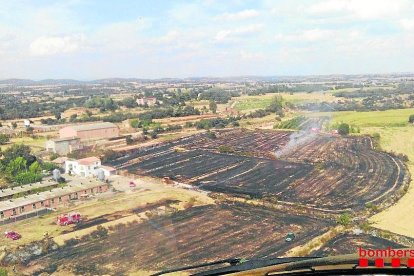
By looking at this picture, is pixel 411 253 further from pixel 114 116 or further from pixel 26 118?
pixel 26 118

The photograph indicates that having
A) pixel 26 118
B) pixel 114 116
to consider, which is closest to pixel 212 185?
pixel 114 116

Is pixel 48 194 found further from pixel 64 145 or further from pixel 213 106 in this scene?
pixel 213 106

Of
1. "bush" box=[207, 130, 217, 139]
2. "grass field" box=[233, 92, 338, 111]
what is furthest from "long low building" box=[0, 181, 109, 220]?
"grass field" box=[233, 92, 338, 111]

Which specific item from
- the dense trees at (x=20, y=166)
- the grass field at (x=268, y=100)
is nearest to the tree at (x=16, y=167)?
the dense trees at (x=20, y=166)

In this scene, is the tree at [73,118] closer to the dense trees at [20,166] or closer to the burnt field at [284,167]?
the burnt field at [284,167]

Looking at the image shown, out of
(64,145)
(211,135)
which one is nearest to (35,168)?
(64,145)
